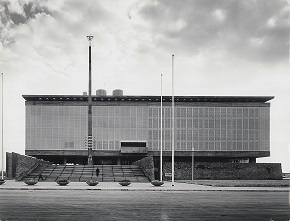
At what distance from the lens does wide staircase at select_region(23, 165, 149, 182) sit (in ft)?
176

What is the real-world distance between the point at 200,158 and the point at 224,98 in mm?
13544

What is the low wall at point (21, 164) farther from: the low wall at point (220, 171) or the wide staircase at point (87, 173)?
the low wall at point (220, 171)

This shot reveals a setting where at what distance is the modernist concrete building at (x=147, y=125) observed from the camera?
297 feet

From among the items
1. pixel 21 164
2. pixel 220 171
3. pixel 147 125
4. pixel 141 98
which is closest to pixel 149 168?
pixel 21 164

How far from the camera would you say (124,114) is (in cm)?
9106

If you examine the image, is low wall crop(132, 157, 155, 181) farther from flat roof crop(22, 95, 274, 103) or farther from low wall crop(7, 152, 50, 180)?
flat roof crop(22, 95, 274, 103)

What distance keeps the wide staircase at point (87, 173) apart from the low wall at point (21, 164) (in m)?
0.61

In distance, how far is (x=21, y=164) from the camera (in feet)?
176

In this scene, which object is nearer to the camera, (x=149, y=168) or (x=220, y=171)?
(x=149, y=168)

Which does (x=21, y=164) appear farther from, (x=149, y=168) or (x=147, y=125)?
(x=147, y=125)

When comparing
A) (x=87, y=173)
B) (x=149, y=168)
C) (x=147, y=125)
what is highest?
(x=147, y=125)

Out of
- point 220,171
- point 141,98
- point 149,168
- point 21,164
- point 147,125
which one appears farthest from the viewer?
point 141,98

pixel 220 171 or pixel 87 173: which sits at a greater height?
pixel 87 173

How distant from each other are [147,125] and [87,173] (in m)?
34.5
